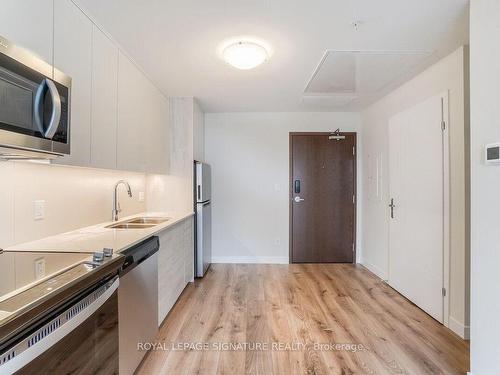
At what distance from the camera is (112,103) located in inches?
A: 79.0

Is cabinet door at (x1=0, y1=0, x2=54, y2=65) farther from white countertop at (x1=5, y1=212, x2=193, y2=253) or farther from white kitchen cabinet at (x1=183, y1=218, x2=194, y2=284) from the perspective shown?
white kitchen cabinet at (x1=183, y1=218, x2=194, y2=284)

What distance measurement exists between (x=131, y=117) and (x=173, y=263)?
138 centimetres

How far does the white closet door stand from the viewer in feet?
7.80

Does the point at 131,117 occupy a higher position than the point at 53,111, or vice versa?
the point at 131,117

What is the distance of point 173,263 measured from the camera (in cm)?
249

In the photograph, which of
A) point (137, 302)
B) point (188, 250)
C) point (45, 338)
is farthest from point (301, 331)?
point (45, 338)

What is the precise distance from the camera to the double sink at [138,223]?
2.37 m

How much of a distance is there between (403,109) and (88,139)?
3.09 metres

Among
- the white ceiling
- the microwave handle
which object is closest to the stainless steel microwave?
the microwave handle
